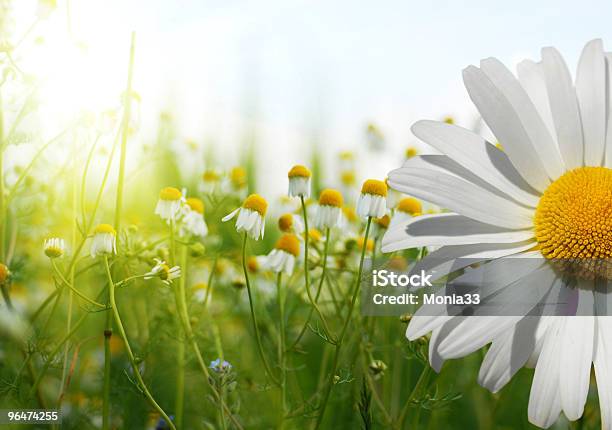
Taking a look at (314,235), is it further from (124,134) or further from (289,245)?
(124,134)

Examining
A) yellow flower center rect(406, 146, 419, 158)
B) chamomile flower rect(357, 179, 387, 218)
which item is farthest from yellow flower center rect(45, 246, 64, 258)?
yellow flower center rect(406, 146, 419, 158)

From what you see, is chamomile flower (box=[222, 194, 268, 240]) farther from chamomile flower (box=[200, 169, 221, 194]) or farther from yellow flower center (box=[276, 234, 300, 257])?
chamomile flower (box=[200, 169, 221, 194])

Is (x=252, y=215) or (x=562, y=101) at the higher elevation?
(x=562, y=101)

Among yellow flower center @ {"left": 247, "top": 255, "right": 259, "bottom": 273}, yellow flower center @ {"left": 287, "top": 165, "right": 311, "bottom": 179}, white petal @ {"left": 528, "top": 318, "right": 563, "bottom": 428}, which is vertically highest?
yellow flower center @ {"left": 287, "top": 165, "right": 311, "bottom": 179}

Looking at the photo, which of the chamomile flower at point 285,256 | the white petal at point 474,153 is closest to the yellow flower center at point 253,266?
the chamomile flower at point 285,256

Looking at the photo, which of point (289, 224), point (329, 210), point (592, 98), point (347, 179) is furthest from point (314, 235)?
point (347, 179)

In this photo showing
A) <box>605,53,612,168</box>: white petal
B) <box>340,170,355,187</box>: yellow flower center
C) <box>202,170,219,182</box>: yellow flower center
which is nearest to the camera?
<box>605,53,612,168</box>: white petal
